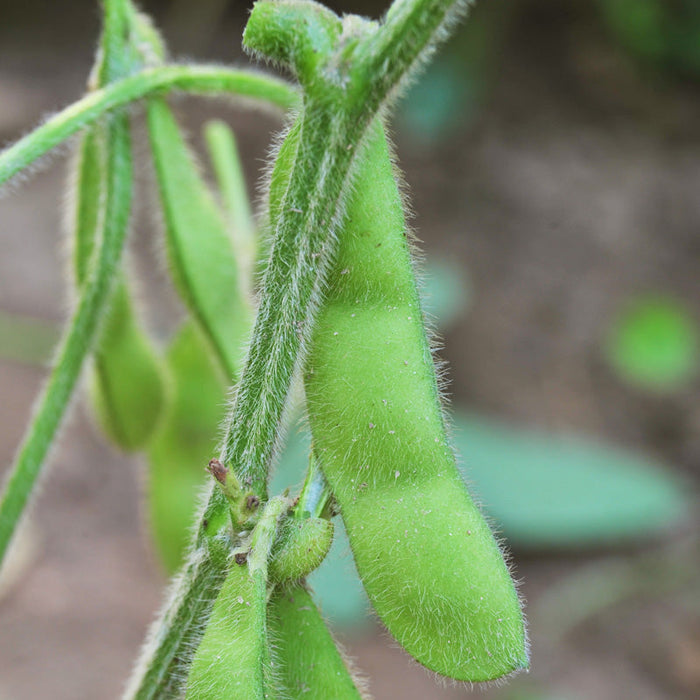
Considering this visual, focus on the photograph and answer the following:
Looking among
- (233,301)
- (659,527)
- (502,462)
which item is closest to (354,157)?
(233,301)

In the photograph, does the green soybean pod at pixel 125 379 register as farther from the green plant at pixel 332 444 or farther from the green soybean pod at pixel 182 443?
the green plant at pixel 332 444

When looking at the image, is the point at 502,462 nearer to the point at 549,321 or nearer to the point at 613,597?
→ the point at 613,597

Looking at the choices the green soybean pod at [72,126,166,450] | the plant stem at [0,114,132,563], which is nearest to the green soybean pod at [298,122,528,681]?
the plant stem at [0,114,132,563]

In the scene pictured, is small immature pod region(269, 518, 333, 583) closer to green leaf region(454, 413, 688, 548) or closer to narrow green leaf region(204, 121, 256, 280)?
narrow green leaf region(204, 121, 256, 280)

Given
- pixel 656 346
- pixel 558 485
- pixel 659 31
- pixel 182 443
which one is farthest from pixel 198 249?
pixel 659 31

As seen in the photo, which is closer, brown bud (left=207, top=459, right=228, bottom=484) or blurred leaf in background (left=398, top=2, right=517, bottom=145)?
brown bud (left=207, top=459, right=228, bottom=484)
